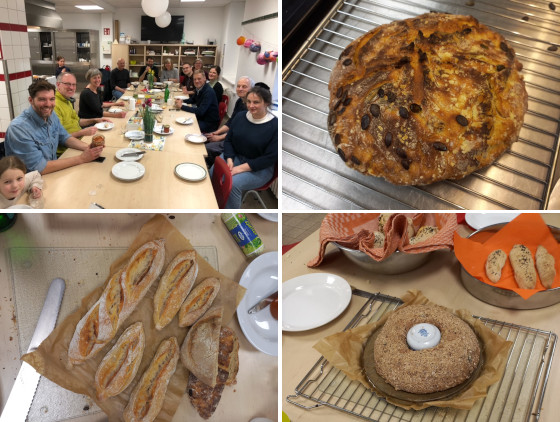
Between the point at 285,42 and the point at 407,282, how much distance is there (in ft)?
2.63

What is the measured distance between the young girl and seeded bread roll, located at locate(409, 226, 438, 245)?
979 mm

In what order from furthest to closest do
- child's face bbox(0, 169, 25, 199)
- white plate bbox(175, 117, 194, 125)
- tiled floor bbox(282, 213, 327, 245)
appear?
1. white plate bbox(175, 117, 194, 125)
2. tiled floor bbox(282, 213, 327, 245)
3. child's face bbox(0, 169, 25, 199)

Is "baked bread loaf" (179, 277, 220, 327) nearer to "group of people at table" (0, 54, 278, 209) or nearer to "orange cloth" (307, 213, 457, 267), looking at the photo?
"group of people at table" (0, 54, 278, 209)

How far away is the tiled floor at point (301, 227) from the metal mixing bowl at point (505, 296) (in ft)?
1.76

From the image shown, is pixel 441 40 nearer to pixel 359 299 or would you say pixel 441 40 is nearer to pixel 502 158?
pixel 502 158

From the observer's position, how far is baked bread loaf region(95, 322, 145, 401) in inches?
33.2

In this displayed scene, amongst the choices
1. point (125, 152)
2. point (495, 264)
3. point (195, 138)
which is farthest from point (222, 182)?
point (495, 264)

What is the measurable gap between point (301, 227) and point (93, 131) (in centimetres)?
93

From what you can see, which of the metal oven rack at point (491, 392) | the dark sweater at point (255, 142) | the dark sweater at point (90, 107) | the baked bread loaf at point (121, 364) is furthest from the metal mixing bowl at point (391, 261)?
the dark sweater at point (90, 107)

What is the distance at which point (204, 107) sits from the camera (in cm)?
179

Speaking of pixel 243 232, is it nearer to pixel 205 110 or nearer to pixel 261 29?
pixel 261 29

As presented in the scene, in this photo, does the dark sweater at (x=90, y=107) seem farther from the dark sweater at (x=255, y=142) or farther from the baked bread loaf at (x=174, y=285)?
the baked bread loaf at (x=174, y=285)

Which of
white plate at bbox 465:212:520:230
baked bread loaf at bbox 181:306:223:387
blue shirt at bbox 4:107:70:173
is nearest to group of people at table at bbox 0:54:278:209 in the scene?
blue shirt at bbox 4:107:70:173

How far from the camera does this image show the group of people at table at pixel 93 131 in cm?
83
